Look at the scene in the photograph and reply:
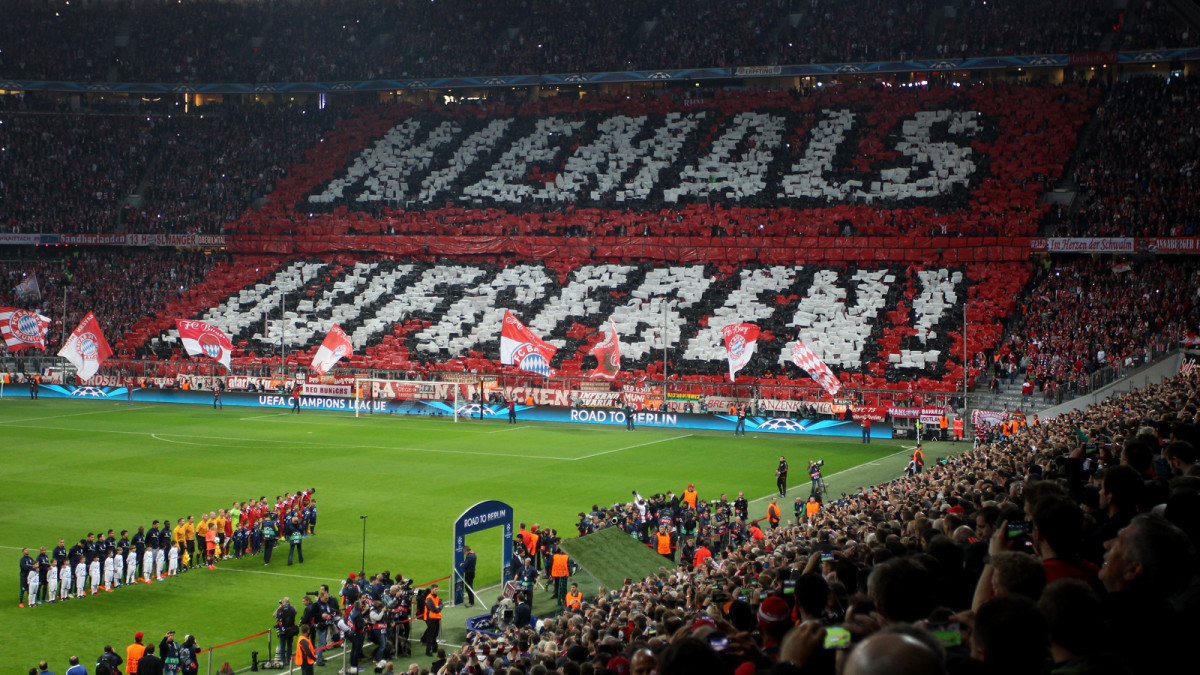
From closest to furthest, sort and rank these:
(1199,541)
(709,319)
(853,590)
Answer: (1199,541) → (853,590) → (709,319)

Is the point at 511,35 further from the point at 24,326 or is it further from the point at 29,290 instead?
the point at 24,326

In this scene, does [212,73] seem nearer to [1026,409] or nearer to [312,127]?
[312,127]

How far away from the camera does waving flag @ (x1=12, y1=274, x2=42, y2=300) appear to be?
2874 inches

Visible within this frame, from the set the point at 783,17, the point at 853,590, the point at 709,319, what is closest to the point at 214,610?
the point at 853,590

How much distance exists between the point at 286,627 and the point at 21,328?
47.4 meters

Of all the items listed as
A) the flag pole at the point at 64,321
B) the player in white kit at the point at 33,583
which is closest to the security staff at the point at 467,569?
the player in white kit at the point at 33,583

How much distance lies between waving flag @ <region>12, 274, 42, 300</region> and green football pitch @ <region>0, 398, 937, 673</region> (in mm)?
15435

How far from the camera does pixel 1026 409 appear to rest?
4644 centimetres

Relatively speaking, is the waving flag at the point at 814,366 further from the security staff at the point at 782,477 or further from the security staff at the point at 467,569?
the security staff at the point at 467,569

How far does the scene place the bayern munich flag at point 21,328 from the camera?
59688mm

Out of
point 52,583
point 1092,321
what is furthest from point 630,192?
point 52,583

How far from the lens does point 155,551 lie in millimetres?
26016

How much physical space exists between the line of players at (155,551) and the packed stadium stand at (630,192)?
8.56m

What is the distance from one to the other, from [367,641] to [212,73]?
253ft
